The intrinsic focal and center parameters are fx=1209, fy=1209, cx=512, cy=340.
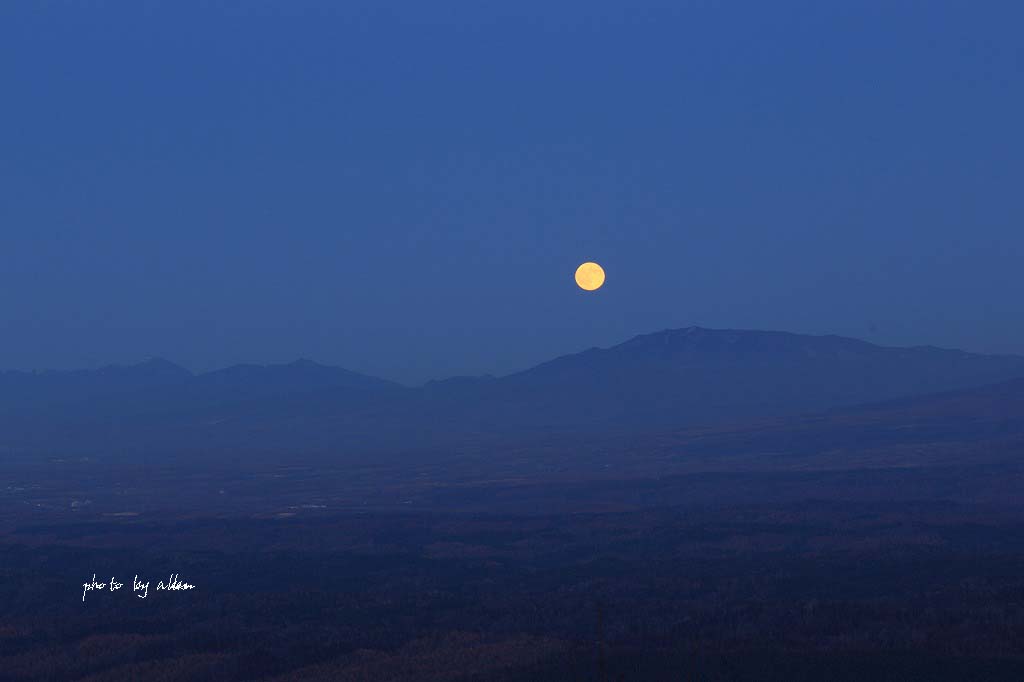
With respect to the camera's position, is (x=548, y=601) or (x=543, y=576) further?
(x=543, y=576)

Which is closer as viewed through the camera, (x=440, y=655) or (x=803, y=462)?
(x=440, y=655)

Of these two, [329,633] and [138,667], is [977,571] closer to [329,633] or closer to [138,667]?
[329,633]

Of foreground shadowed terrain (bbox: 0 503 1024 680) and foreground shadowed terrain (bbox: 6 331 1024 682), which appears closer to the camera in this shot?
foreground shadowed terrain (bbox: 0 503 1024 680)

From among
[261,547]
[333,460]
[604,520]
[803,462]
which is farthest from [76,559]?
[333,460]

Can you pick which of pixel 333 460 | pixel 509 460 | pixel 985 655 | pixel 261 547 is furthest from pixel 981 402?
pixel 985 655

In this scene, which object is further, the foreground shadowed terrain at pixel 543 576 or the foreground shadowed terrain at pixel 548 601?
the foreground shadowed terrain at pixel 543 576

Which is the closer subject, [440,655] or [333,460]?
[440,655]

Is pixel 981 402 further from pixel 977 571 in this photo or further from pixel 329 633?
pixel 329 633

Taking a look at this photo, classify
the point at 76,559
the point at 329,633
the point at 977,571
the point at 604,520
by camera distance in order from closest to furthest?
the point at 329,633 → the point at 977,571 → the point at 76,559 → the point at 604,520

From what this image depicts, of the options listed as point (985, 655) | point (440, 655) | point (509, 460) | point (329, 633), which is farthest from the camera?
point (509, 460)
